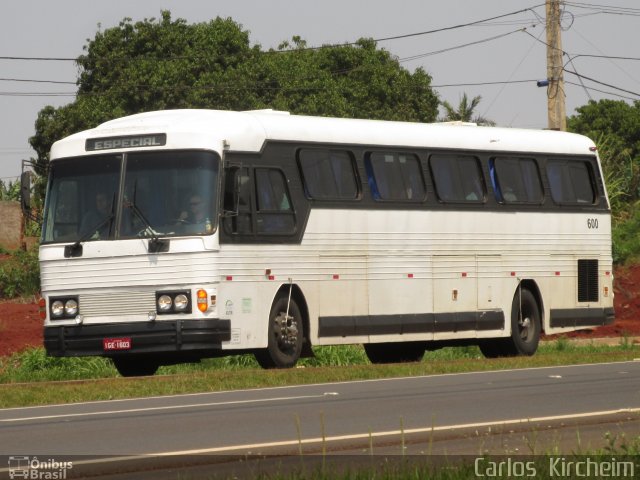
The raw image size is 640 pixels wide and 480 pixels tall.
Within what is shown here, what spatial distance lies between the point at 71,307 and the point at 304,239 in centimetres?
327

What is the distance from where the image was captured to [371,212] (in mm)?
22953

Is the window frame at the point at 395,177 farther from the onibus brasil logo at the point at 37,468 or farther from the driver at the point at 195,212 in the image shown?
the onibus brasil logo at the point at 37,468

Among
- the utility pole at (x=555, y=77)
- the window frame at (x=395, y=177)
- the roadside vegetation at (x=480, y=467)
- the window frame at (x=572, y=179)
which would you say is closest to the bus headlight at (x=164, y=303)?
the window frame at (x=395, y=177)

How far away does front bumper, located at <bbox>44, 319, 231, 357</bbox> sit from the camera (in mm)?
20031

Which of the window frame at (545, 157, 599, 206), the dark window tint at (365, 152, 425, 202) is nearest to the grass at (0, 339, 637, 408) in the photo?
the window frame at (545, 157, 599, 206)

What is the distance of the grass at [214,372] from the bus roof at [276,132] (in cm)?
304

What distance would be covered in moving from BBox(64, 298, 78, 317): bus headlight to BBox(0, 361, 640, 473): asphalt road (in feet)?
14.1

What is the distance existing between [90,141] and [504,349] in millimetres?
7865

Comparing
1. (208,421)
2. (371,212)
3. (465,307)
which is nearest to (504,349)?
(465,307)

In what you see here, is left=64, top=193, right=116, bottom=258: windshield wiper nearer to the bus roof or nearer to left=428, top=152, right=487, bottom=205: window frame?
the bus roof

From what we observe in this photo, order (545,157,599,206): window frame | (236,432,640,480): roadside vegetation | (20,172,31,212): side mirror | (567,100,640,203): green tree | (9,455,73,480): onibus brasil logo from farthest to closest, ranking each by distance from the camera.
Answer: (567,100,640,203): green tree < (545,157,599,206): window frame < (20,172,31,212): side mirror < (9,455,73,480): onibus brasil logo < (236,432,640,480): roadside vegetation

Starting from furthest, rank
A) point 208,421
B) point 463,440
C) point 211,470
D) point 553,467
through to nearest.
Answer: point 208,421 < point 463,440 < point 211,470 < point 553,467

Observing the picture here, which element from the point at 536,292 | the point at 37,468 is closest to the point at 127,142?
the point at 536,292

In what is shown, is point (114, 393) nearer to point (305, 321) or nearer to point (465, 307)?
point (305, 321)
